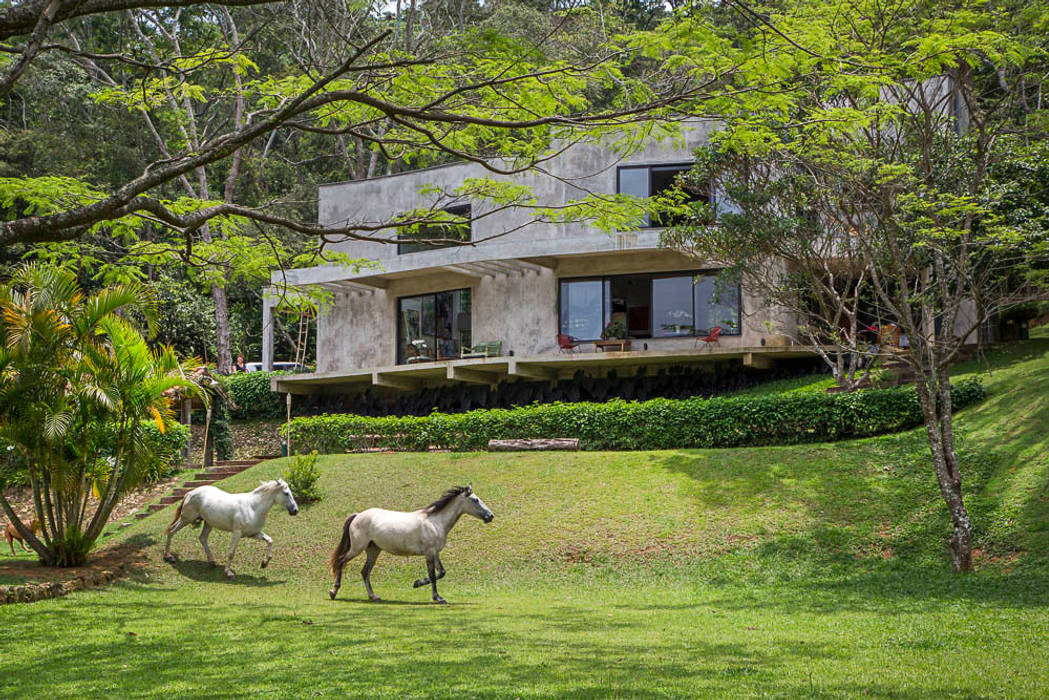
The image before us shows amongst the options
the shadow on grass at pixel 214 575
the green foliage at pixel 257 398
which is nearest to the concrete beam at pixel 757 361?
the shadow on grass at pixel 214 575

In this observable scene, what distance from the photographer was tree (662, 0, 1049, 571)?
32.7 feet

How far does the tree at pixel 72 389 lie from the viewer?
1380 cm

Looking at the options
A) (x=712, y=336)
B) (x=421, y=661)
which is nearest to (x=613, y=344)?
(x=712, y=336)

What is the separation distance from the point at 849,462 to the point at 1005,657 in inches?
394

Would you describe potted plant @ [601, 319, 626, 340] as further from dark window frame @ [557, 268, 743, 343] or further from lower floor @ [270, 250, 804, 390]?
dark window frame @ [557, 268, 743, 343]

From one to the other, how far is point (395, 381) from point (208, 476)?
9585 millimetres

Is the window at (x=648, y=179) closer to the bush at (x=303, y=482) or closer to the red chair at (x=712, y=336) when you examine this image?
the red chair at (x=712, y=336)

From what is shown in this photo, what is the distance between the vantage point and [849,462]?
18.0 meters

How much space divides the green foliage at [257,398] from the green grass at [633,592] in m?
13.5

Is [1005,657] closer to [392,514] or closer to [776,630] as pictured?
[776,630]

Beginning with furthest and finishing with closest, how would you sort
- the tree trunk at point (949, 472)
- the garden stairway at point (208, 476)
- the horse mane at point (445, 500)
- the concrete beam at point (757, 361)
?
the concrete beam at point (757, 361) < the garden stairway at point (208, 476) < the tree trunk at point (949, 472) < the horse mane at point (445, 500)

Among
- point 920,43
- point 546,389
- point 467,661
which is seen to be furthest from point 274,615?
point 546,389

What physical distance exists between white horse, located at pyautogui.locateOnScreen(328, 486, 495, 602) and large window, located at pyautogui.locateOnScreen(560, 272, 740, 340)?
50.0ft

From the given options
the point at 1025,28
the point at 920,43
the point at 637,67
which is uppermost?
the point at 637,67
